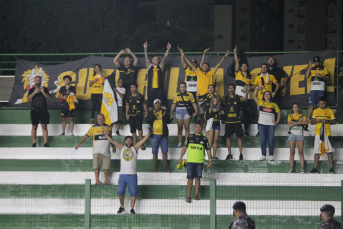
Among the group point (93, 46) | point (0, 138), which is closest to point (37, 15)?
point (93, 46)

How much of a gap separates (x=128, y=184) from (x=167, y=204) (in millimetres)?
946

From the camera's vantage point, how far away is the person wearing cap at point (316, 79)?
1524cm

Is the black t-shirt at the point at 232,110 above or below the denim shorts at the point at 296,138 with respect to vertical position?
above

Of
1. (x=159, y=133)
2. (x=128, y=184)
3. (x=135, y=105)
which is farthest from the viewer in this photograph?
(x=135, y=105)

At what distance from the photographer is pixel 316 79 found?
1538 centimetres

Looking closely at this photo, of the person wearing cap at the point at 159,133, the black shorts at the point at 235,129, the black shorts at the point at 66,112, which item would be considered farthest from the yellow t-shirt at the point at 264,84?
the black shorts at the point at 66,112

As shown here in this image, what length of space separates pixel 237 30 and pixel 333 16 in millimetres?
13825

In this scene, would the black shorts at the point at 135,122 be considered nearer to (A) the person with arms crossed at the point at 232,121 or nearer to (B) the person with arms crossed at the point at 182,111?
(B) the person with arms crossed at the point at 182,111

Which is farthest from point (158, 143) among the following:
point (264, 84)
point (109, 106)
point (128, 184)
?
point (264, 84)

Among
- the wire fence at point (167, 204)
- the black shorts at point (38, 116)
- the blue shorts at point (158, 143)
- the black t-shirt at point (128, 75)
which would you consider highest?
the black t-shirt at point (128, 75)

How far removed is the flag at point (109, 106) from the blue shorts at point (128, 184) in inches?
123

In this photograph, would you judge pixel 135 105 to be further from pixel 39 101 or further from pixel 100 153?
pixel 39 101

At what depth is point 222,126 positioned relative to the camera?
51.3 feet

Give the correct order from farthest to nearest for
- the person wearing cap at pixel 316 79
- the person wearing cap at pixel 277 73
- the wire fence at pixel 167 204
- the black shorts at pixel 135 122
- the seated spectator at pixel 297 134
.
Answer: the person wearing cap at pixel 277 73
the person wearing cap at pixel 316 79
the black shorts at pixel 135 122
the seated spectator at pixel 297 134
the wire fence at pixel 167 204
